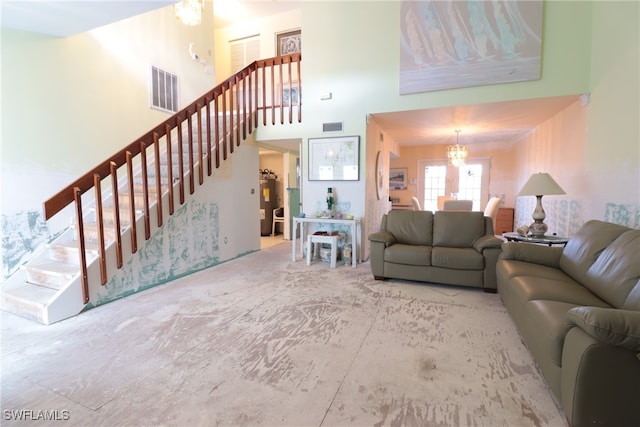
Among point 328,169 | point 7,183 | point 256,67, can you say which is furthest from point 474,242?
point 7,183

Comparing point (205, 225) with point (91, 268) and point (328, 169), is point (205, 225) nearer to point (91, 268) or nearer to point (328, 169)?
point (91, 268)

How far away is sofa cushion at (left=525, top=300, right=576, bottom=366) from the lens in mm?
1571

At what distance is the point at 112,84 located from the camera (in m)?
4.24

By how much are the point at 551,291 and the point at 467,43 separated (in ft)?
10.7

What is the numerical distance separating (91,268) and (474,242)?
13.7 ft

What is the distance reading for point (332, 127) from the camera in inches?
189

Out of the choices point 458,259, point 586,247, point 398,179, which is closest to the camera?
point 586,247

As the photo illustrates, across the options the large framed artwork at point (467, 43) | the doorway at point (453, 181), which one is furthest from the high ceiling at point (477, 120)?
the doorway at point (453, 181)

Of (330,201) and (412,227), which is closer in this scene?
(412,227)

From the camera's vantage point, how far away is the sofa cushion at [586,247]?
234 centimetres

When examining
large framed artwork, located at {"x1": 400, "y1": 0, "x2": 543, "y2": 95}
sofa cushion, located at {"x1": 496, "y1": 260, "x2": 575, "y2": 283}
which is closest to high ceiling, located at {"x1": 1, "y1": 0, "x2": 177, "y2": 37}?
large framed artwork, located at {"x1": 400, "y1": 0, "x2": 543, "y2": 95}

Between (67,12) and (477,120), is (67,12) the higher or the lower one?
the higher one

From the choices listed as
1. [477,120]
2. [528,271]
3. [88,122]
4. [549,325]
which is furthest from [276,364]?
[477,120]

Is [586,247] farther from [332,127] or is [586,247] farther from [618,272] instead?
[332,127]
